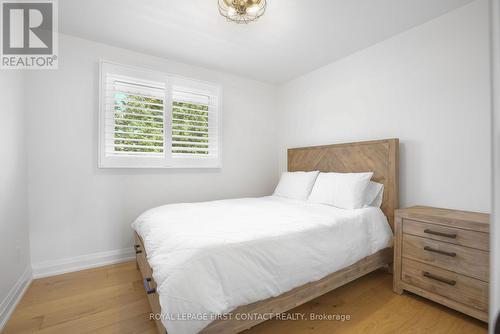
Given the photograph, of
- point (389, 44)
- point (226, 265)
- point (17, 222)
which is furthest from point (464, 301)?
point (17, 222)

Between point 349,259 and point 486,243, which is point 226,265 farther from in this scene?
point 486,243

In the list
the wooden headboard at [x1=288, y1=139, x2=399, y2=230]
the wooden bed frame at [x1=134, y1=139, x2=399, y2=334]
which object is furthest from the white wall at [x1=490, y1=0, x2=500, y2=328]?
the wooden headboard at [x1=288, y1=139, x2=399, y2=230]

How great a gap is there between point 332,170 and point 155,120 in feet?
7.69

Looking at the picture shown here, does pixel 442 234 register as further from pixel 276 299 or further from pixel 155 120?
pixel 155 120

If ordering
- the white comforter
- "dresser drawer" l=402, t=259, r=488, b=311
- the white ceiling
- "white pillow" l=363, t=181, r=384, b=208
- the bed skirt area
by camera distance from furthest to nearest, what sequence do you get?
"white pillow" l=363, t=181, r=384, b=208, the white ceiling, "dresser drawer" l=402, t=259, r=488, b=311, the bed skirt area, the white comforter

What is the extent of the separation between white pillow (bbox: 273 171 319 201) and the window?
3.31 feet

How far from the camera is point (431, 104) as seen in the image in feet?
6.85

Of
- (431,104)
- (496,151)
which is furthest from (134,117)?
(431,104)

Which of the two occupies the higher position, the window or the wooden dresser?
the window

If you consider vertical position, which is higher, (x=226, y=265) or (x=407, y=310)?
(x=226, y=265)

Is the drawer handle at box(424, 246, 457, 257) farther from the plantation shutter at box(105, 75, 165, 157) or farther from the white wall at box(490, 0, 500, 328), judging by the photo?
the plantation shutter at box(105, 75, 165, 157)

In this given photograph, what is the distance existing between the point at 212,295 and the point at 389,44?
292 cm

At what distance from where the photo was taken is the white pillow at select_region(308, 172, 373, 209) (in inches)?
88.1

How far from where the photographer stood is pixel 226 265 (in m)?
1.22
